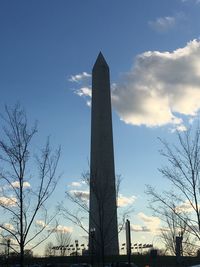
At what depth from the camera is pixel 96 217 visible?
71500 mm

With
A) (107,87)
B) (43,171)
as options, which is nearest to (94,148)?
(107,87)

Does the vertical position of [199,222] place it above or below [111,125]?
below

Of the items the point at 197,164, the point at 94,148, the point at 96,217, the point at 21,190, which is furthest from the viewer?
the point at 94,148

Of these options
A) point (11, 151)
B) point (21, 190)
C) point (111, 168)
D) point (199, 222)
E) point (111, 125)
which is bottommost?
point (199, 222)

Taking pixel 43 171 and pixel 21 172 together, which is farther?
pixel 43 171

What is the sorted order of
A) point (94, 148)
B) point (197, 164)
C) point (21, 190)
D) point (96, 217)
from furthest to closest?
point (94, 148)
point (96, 217)
point (197, 164)
point (21, 190)

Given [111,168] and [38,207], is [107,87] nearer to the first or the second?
[111,168]

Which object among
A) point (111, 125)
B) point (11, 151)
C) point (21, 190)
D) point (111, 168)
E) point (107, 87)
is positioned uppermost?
point (107, 87)

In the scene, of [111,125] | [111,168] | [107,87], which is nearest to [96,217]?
[111,168]

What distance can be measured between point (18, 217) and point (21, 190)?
3.73ft

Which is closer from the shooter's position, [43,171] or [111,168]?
[43,171]

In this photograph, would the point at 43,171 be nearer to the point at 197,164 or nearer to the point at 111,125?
the point at 197,164

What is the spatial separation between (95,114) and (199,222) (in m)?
56.8

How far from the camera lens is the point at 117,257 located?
77000 millimetres
